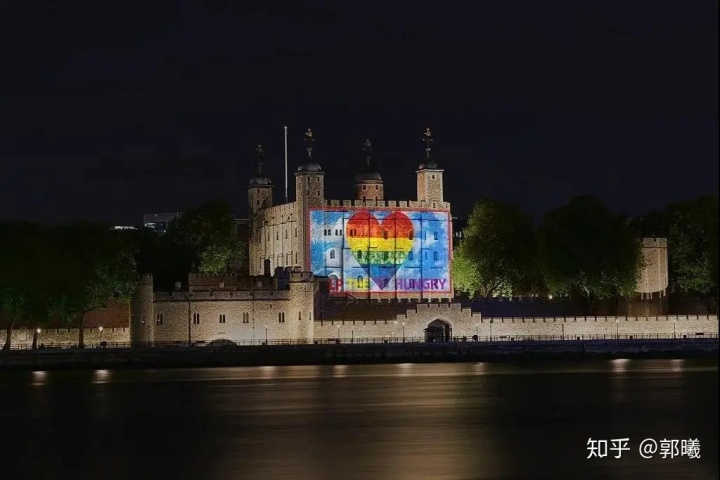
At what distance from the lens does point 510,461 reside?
3444 centimetres

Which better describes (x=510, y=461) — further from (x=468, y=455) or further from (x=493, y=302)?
(x=493, y=302)

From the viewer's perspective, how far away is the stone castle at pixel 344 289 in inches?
3022

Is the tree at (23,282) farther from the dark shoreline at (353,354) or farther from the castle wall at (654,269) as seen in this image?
the castle wall at (654,269)

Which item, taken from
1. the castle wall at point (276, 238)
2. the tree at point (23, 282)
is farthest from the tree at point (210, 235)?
the tree at point (23, 282)

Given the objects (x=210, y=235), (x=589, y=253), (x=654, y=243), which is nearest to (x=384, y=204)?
(x=210, y=235)

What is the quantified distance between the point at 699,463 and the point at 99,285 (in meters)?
45.0

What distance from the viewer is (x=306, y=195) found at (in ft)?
315

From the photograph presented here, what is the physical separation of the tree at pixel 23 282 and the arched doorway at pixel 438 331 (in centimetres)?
1716

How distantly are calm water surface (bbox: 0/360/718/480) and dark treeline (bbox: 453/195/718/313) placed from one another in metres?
18.6

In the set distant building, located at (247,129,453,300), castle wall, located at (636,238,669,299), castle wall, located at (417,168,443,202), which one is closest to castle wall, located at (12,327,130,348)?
distant building, located at (247,129,453,300)

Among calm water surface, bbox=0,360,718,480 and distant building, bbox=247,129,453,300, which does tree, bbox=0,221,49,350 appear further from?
distant building, bbox=247,129,453,300

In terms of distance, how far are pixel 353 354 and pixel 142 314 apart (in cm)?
881

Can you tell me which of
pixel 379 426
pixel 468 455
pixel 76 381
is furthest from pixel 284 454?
pixel 76 381

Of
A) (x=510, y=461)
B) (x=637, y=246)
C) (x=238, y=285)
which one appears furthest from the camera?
(x=637, y=246)
